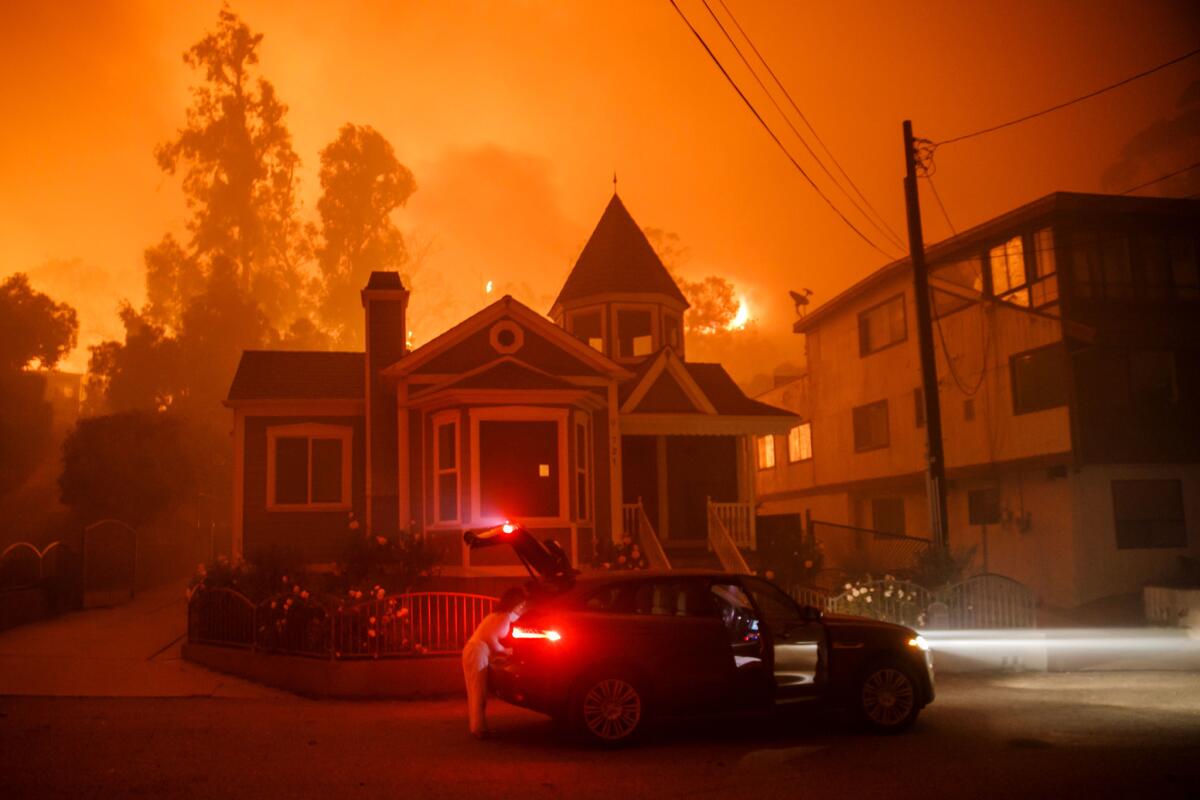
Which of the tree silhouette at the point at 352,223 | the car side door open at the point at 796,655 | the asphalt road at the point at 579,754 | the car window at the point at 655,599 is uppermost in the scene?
the tree silhouette at the point at 352,223

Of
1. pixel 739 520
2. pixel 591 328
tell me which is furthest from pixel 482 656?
pixel 591 328

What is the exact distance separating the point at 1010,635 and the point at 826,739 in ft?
25.8

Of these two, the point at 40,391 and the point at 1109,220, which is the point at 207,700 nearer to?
the point at 1109,220

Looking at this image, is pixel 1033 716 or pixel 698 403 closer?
pixel 1033 716

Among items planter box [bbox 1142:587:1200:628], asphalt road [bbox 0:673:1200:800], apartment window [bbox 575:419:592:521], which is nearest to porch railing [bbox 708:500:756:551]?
apartment window [bbox 575:419:592:521]

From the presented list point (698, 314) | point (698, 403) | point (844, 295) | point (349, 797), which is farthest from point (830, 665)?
point (698, 314)

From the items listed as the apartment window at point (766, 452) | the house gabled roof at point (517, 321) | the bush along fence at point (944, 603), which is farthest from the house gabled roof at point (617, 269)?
the apartment window at point (766, 452)

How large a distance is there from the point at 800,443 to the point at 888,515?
19.9 feet

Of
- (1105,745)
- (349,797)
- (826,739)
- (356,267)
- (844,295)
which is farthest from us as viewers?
(356,267)

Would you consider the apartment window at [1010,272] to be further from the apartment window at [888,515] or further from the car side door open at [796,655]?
the car side door open at [796,655]

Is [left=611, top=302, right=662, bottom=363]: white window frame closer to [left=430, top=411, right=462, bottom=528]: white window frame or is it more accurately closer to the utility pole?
[left=430, top=411, right=462, bottom=528]: white window frame

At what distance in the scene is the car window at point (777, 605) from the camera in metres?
10.6

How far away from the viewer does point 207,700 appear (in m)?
13.4

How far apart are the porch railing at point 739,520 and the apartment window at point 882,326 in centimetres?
989
